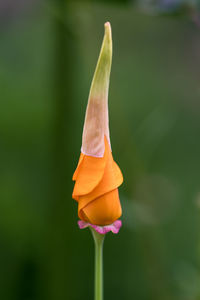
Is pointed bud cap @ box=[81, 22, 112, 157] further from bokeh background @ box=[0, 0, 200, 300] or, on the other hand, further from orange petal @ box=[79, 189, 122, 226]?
bokeh background @ box=[0, 0, 200, 300]

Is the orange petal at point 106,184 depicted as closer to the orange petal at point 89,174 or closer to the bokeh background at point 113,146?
the orange petal at point 89,174

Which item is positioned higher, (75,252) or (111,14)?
(111,14)

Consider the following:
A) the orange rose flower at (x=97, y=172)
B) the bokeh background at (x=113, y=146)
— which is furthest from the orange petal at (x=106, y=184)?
the bokeh background at (x=113, y=146)

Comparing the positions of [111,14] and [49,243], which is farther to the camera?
[111,14]

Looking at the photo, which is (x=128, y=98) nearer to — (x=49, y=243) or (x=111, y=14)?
(x=111, y=14)

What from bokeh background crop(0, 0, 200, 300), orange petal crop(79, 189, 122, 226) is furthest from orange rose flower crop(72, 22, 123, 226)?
bokeh background crop(0, 0, 200, 300)

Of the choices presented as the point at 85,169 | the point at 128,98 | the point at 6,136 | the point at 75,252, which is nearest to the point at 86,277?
the point at 75,252
